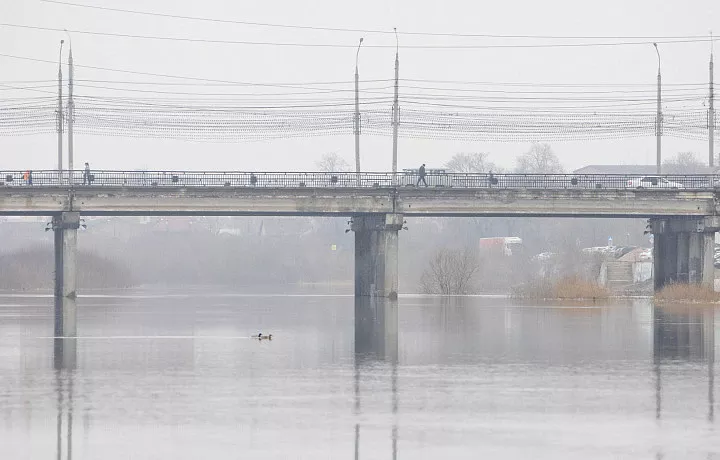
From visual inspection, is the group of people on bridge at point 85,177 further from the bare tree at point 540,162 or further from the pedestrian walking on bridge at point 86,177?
the bare tree at point 540,162

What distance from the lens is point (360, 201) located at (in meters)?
76.2

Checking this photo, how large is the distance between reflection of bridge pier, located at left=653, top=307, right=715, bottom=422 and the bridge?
18.4 metres

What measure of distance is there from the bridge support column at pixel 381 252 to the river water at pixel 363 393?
96.2 feet

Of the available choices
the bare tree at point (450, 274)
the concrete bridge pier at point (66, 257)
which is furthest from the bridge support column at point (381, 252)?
the concrete bridge pier at point (66, 257)

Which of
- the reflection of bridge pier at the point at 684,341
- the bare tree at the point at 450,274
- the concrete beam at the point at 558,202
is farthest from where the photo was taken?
the bare tree at the point at 450,274

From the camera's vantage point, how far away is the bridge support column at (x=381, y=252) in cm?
7612

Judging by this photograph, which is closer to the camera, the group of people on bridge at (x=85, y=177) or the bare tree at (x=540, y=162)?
the group of people on bridge at (x=85, y=177)

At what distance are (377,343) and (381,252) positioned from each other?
38468 millimetres

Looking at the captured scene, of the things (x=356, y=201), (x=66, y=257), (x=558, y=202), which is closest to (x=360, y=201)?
(x=356, y=201)

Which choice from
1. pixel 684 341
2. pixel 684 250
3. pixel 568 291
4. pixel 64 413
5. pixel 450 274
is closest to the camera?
pixel 64 413

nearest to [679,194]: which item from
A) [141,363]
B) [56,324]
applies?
[56,324]

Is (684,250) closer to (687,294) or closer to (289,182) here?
(687,294)

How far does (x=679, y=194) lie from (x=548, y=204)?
7.82 metres

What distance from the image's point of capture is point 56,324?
48.3m
